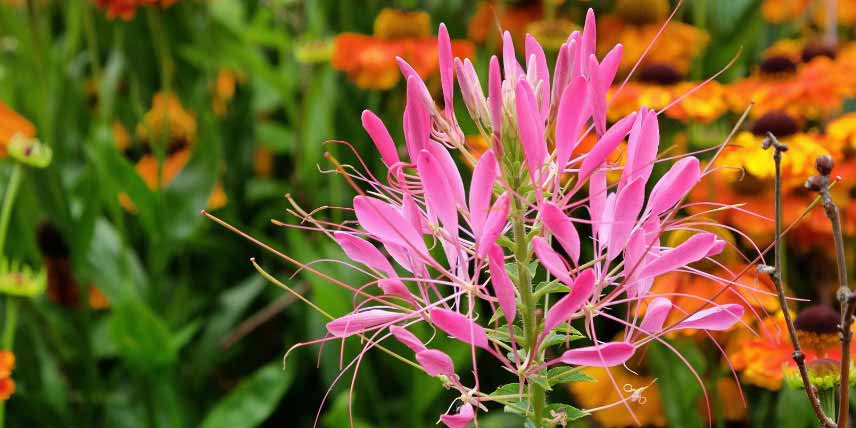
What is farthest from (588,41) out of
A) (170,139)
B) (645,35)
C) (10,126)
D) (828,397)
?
(170,139)

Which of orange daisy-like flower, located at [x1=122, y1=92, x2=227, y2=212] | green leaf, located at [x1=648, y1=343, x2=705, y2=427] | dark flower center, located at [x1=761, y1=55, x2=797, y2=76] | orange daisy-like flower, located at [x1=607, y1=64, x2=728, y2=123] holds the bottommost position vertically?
orange daisy-like flower, located at [x1=122, y1=92, x2=227, y2=212]

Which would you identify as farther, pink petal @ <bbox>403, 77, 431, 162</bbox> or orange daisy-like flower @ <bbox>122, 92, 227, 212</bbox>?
orange daisy-like flower @ <bbox>122, 92, 227, 212</bbox>

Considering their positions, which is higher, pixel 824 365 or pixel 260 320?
pixel 824 365

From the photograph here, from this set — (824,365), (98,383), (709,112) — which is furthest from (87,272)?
(824,365)

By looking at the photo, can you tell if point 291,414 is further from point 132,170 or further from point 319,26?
point 319,26

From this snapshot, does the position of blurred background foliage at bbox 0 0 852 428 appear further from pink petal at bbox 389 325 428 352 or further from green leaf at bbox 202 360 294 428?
pink petal at bbox 389 325 428 352

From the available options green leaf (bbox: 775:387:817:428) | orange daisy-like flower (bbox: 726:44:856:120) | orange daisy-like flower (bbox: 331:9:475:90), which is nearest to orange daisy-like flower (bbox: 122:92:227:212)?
orange daisy-like flower (bbox: 331:9:475:90)

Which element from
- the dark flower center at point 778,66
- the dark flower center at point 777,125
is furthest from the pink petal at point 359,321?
the dark flower center at point 778,66
